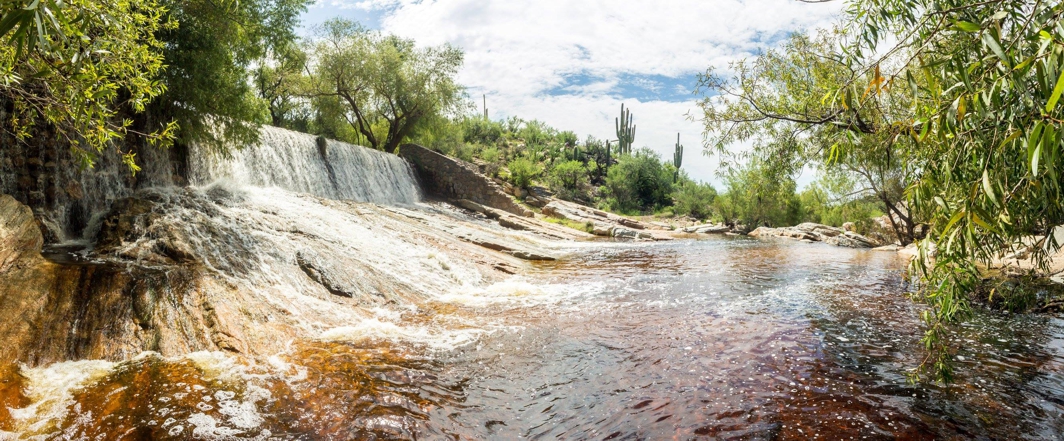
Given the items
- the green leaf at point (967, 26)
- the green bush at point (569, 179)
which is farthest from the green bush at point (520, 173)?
the green leaf at point (967, 26)

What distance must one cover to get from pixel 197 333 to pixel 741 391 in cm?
594

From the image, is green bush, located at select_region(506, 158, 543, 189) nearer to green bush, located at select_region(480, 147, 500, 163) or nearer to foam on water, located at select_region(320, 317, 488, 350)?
green bush, located at select_region(480, 147, 500, 163)

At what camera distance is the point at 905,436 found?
12.4 feet

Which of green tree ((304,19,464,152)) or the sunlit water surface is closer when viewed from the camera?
the sunlit water surface

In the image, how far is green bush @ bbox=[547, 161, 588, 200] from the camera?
132ft

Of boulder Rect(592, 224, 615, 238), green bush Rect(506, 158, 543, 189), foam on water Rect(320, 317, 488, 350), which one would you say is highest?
green bush Rect(506, 158, 543, 189)

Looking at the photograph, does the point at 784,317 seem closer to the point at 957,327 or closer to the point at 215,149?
the point at 957,327

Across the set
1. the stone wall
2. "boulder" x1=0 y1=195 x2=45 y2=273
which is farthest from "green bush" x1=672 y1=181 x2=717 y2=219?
"boulder" x1=0 y1=195 x2=45 y2=273

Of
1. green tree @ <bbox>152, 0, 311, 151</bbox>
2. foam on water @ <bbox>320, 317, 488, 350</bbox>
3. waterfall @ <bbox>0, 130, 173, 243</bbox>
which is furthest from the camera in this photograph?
green tree @ <bbox>152, 0, 311, 151</bbox>

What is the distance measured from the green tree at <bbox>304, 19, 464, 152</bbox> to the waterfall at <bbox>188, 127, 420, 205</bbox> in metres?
4.08

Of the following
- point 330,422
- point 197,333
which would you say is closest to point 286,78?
point 197,333

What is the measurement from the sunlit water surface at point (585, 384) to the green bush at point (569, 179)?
32199 mm

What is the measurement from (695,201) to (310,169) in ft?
110

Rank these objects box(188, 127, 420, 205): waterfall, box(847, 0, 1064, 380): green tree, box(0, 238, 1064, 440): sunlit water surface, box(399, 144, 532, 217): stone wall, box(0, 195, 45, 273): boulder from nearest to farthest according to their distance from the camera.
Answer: box(847, 0, 1064, 380): green tree
box(0, 238, 1064, 440): sunlit water surface
box(0, 195, 45, 273): boulder
box(188, 127, 420, 205): waterfall
box(399, 144, 532, 217): stone wall
